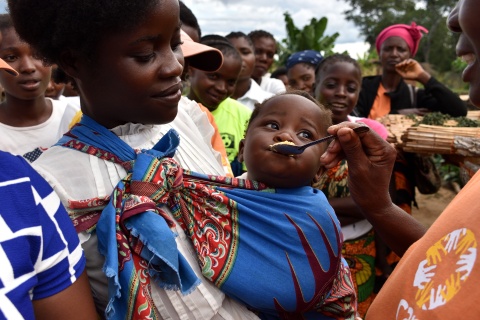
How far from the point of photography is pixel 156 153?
4.41 ft

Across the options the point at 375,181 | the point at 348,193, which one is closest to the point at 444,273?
the point at 375,181

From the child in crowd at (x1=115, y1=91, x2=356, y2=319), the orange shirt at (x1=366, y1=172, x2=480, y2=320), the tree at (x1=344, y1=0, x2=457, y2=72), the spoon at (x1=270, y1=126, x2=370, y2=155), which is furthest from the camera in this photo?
the tree at (x1=344, y1=0, x2=457, y2=72)

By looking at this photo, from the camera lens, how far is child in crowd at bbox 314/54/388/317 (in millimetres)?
2842

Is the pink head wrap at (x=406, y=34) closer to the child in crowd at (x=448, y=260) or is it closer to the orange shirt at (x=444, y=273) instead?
the child in crowd at (x=448, y=260)

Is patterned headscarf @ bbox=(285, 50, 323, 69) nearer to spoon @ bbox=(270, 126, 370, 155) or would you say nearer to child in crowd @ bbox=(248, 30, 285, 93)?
child in crowd @ bbox=(248, 30, 285, 93)

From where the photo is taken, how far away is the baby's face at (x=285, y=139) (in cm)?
157

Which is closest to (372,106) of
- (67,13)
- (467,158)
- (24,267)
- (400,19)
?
(467,158)

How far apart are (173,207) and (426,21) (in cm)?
3441

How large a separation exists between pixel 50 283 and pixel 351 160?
1033 mm

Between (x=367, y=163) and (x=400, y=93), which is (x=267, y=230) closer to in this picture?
(x=367, y=163)

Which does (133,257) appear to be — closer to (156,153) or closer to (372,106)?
(156,153)

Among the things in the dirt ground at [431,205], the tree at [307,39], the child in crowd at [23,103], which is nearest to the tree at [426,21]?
the tree at [307,39]

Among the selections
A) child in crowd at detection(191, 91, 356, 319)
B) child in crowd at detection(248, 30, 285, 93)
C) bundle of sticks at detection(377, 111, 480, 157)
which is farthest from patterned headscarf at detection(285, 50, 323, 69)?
child in crowd at detection(191, 91, 356, 319)

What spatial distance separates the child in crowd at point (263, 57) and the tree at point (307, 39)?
31.1ft
